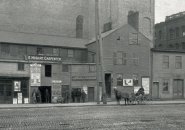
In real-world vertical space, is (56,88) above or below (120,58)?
below

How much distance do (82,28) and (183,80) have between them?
1999 cm

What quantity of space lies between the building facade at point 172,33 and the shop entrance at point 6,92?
36457 millimetres

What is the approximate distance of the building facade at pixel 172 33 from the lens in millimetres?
68688

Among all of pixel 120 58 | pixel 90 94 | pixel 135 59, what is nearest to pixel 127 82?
pixel 120 58

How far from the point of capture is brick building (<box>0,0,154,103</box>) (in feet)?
129

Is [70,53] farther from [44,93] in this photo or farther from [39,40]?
[44,93]

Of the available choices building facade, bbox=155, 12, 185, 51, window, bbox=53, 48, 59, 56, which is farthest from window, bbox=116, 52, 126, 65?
building facade, bbox=155, 12, 185, 51

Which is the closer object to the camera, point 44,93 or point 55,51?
point 44,93

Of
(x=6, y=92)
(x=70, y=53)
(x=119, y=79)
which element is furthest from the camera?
(x=70, y=53)

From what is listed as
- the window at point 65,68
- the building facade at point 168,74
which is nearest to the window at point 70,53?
the window at point 65,68

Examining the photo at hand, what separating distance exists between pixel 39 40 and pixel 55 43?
2.16 meters

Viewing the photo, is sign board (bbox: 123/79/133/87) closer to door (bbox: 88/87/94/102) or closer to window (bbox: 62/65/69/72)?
door (bbox: 88/87/94/102)

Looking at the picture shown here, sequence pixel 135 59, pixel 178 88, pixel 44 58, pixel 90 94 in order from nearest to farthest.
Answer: pixel 44 58 < pixel 90 94 < pixel 135 59 < pixel 178 88

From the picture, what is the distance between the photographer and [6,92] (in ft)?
125
